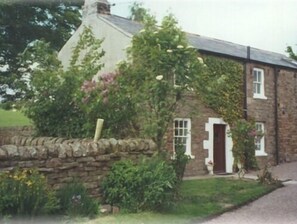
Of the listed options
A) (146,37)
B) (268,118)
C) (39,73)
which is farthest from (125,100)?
(268,118)

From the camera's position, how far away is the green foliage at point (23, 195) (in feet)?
23.1

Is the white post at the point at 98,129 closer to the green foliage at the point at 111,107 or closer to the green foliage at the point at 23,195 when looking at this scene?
the green foliage at the point at 111,107

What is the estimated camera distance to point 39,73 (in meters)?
13.9

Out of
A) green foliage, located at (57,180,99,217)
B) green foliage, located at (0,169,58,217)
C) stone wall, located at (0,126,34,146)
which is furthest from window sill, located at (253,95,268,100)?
green foliage, located at (0,169,58,217)

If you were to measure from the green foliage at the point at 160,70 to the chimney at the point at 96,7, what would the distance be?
29.9ft

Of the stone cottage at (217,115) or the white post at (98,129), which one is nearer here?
the white post at (98,129)

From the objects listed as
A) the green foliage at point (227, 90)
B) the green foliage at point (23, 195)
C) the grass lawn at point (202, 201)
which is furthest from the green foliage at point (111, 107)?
the green foliage at point (227, 90)

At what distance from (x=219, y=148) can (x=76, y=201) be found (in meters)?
12.1

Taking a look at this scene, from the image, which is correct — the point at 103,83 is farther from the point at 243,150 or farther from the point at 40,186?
the point at 243,150

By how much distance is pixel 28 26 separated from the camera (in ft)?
81.1

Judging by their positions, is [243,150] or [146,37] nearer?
[146,37]

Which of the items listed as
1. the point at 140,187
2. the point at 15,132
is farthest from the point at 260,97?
the point at 140,187

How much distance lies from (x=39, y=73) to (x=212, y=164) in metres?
8.25

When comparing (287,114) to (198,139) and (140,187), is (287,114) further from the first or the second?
(140,187)
